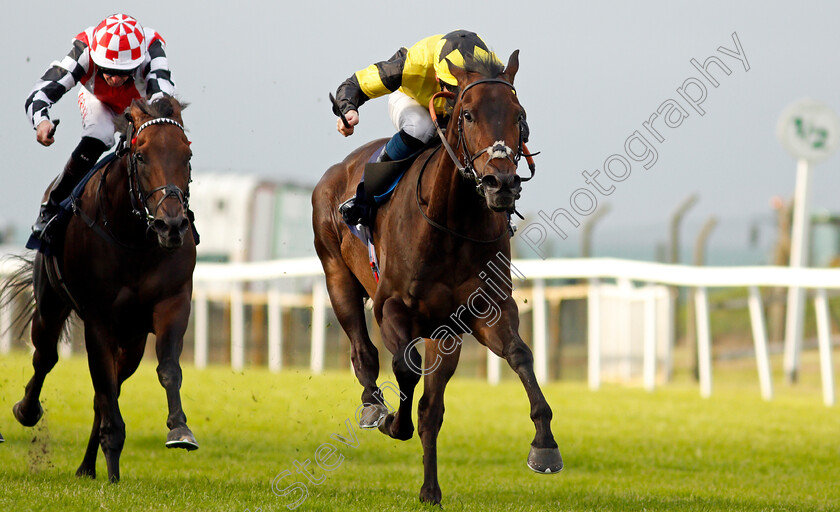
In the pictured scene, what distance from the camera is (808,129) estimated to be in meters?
13.2

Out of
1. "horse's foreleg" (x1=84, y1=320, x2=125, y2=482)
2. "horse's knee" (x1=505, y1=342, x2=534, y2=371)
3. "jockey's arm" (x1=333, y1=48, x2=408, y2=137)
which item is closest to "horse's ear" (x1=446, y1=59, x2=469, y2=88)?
"jockey's arm" (x1=333, y1=48, x2=408, y2=137)

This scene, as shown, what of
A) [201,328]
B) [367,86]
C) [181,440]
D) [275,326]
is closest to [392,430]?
[181,440]

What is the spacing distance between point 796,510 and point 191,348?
41.5 ft

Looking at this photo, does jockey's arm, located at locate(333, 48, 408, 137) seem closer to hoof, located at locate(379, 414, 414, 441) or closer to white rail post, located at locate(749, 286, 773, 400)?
hoof, located at locate(379, 414, 414, 441)

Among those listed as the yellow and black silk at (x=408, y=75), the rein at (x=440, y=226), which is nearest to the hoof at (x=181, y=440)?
the rein at (x=440, y=226)

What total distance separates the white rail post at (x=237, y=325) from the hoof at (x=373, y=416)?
337 inches

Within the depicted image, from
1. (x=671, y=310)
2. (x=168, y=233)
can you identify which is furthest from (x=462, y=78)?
(x=671, y=310)

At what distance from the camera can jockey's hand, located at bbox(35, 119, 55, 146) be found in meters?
5.98

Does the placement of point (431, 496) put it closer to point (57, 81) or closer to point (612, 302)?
point (57, 81)

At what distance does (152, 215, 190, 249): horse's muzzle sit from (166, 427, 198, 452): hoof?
892 millimetres

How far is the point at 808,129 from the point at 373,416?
29.4 ft

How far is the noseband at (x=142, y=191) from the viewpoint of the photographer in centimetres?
541

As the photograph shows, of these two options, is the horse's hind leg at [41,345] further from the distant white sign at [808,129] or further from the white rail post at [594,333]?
the distant white sign at [808,129]

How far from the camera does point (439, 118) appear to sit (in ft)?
19.7
